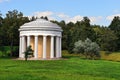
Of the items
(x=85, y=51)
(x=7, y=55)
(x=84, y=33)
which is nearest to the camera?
(x=85, y=51)

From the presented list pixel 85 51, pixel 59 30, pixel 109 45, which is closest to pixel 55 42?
pixel 59 30

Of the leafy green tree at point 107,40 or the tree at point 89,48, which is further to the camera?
the leafy green tree at point 107,40

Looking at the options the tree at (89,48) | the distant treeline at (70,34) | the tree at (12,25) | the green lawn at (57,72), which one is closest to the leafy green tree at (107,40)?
the distant treeline at (70,34)

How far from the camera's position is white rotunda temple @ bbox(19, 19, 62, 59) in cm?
9094

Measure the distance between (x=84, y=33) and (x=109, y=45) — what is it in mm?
8584

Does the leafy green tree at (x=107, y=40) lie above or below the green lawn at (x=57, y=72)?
above

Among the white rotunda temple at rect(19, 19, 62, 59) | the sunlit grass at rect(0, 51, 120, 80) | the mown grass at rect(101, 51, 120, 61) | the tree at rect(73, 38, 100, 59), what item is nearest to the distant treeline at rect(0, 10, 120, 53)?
the mown grass at rect(101, 51, 120, 61)

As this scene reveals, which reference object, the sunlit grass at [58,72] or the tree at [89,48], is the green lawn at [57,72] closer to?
the sunlit grass at [58,72]

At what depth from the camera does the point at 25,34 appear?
92.7 metres

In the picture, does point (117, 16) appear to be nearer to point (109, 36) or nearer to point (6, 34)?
point (109, 36)

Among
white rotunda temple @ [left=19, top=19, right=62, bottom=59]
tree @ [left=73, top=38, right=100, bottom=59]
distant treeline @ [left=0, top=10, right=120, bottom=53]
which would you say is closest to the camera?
tree @ [left=73, top=38, right=100, bottom=59]

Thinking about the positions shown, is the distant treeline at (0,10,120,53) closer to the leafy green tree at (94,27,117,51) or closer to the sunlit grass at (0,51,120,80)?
the leafy green tree at (94,27,117,51)

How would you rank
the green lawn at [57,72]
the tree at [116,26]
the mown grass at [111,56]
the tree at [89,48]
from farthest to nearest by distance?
the tree at [116,26], the mown grass at [111,56], the tree at [89,48], the green lawn at [57,72]

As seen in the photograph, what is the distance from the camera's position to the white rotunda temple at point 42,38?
3580 inches
